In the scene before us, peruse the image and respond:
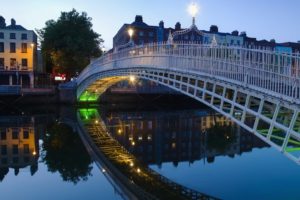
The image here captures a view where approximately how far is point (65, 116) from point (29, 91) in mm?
8735

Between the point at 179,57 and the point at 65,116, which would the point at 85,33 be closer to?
the point at 65,116

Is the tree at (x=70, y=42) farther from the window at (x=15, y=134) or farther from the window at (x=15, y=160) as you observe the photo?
the window at (x=15, y=160)

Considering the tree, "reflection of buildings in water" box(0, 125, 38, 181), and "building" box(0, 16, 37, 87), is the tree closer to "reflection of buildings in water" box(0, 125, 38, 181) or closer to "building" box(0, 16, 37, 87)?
"building" box(0, 16, 37, 87)

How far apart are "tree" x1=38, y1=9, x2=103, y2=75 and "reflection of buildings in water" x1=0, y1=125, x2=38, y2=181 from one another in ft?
63.8

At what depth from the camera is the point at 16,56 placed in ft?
151

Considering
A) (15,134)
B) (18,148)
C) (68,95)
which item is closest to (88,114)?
(68,95)

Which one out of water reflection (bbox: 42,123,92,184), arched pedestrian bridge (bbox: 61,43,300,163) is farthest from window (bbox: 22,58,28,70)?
arched pedestrian bridge (bbox: 61,43,300,163)

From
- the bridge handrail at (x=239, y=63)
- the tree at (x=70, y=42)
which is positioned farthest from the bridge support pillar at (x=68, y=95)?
the bridge handrail at (x=239, y=63)

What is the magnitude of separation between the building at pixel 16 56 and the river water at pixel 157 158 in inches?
632

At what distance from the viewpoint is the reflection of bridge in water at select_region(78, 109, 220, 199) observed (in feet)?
39.6

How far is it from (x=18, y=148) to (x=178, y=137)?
9.56 m

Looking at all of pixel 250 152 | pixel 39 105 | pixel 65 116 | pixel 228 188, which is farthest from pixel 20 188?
pixel 39 105

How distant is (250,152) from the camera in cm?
1867

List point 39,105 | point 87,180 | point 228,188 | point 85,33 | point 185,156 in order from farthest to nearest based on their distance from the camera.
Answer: point 85,33
point 39,105
point 185,156
point 87,180
point 228,188
